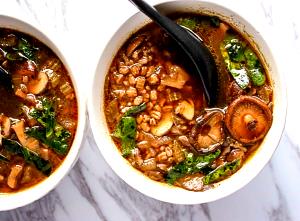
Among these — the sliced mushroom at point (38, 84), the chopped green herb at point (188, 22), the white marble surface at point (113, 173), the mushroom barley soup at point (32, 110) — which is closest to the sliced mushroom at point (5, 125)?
the mushroom barley soup at point (32, 110)

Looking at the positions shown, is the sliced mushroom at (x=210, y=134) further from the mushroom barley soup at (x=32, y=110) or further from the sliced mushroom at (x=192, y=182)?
the mushroom barley soup at (x=32, y=110)

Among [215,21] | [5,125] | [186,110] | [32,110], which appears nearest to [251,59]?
[215,21]

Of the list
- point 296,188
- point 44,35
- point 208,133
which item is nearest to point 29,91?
point 44,35

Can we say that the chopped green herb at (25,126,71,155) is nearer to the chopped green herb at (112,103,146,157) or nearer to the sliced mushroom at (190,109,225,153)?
the chopped green herb at (112,103,146,157)

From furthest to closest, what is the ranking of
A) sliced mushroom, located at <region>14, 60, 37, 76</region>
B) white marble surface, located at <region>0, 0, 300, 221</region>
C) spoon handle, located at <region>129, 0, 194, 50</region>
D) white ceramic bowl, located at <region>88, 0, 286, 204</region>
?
white marble surface, located at <region>0, 0, 300, 221</region> → sliced mushroom, located at <region>14, 60, 37, 76</region> → white ceramic bowl, located at <region>88, 0, 286, 204</region> → spoon handle, located at <region>129, 0, 194, 50</region>

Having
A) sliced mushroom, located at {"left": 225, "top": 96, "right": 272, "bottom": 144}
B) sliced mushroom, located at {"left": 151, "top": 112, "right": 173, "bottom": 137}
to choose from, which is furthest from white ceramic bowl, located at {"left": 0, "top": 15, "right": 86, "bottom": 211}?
sliced mushroom, located at {"left": 225, "top": 96, "right": 272, "bottom": 144}

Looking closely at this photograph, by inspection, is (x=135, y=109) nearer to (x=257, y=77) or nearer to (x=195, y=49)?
(x=195, y=49)
